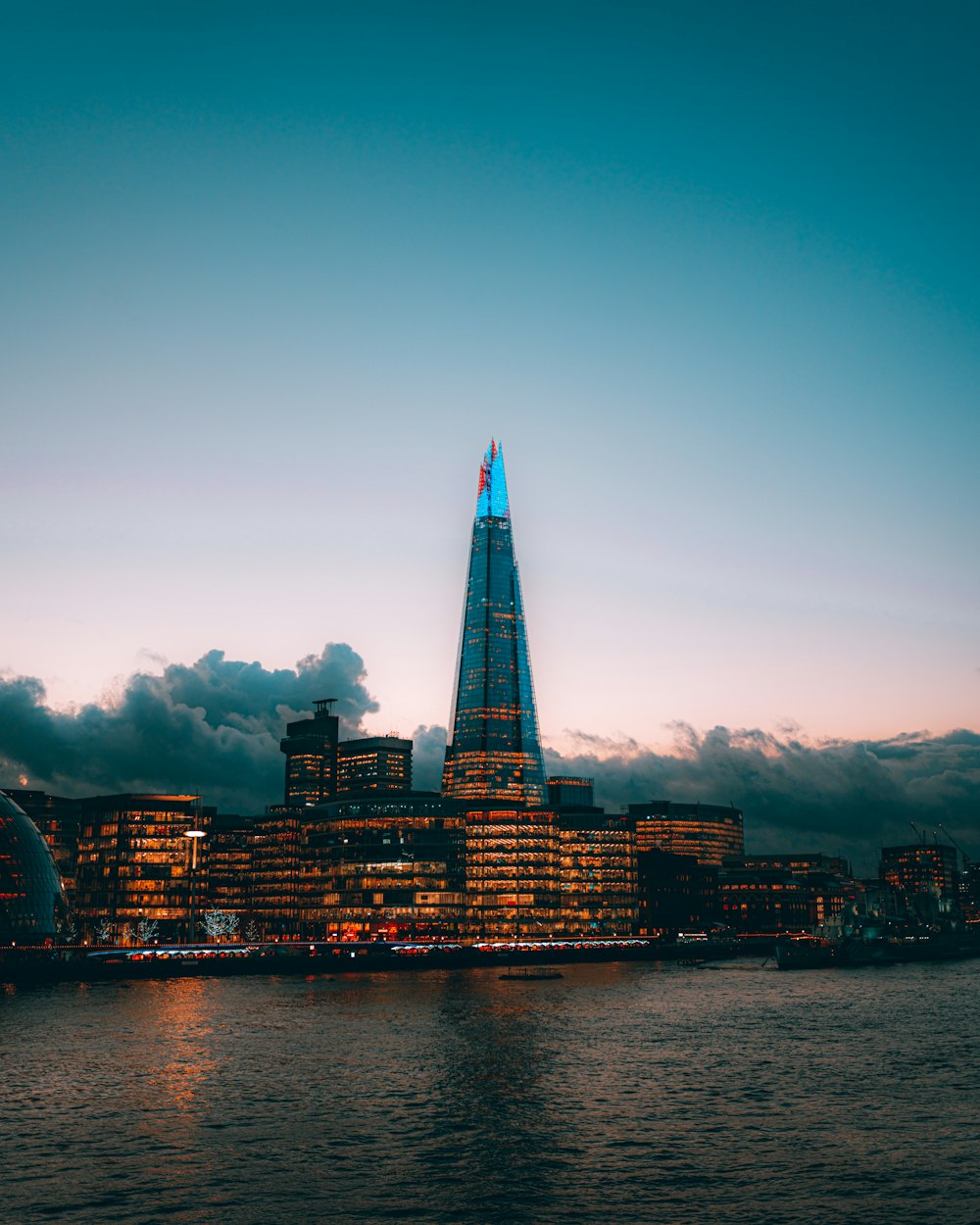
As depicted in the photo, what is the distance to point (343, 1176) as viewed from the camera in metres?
52.7

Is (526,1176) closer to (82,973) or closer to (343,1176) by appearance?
(343,1176)

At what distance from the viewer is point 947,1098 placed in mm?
72062

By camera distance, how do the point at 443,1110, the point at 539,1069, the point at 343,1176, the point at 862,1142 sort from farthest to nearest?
the point at 539,1069, the point at 443,1110, the point at 862,1142, the point at 343,1176

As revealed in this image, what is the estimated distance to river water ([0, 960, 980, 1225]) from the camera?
4866 cm

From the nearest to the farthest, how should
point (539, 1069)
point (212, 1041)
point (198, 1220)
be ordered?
point (198, 1220), point (539, 1069), point (212, 1041)

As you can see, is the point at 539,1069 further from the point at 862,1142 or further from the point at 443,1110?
the point at 862,1142

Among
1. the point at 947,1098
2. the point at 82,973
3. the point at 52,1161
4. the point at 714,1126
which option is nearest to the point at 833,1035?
the point at 947,1098

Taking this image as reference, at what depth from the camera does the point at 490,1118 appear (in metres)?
66.5

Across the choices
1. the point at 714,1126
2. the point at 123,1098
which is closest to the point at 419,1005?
the point at 123,1098

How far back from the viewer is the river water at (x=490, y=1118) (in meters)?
48.7

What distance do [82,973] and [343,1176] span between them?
156373mm

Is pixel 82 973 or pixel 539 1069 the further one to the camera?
pixel 82 973

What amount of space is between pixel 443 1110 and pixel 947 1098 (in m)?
31.9

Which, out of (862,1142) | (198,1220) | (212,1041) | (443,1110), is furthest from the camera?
(212,1041)
